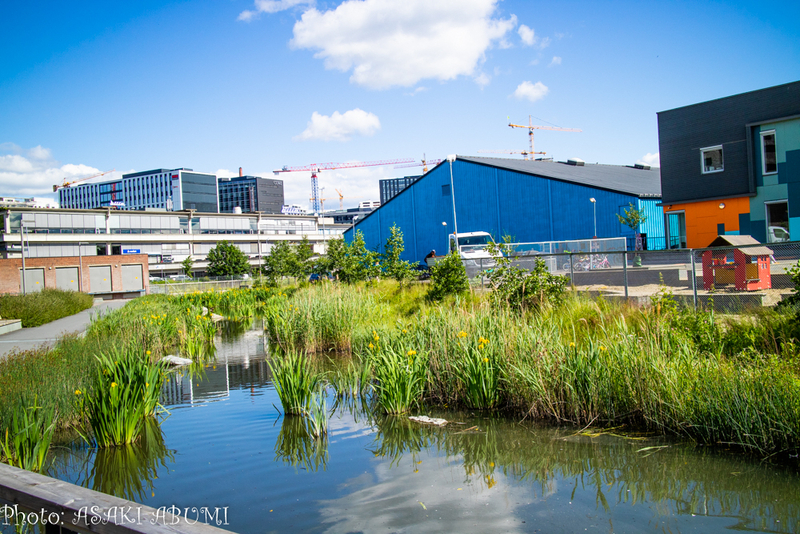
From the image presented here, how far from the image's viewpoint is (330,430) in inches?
289

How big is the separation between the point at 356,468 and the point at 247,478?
1115 millimetres

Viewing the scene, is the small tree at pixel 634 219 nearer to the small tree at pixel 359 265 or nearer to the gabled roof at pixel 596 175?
the gabled roof at pixel 596 175

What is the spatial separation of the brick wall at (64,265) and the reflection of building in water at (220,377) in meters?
36.5

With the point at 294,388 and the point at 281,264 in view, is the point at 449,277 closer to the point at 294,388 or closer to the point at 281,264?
the point at 294,388

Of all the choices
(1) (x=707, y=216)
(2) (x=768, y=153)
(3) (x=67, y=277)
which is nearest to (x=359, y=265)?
(1) (x=707, y=216)

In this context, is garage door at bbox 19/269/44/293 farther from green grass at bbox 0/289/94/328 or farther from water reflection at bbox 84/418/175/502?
water reflection at bbox 84/418/175/502

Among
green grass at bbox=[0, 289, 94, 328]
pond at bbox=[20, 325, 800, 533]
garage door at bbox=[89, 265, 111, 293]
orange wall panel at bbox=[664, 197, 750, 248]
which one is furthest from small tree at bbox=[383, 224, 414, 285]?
garage door at bbox=[89, 265, 111, 293]

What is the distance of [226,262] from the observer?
67875 mm

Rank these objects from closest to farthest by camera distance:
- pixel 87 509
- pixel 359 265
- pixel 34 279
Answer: pixel 87 509 < pixel 359 265 < pixel 34 279

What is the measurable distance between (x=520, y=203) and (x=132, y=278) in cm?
3831

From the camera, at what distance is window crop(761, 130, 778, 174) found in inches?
920

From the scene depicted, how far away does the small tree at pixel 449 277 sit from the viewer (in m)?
→ 15.4

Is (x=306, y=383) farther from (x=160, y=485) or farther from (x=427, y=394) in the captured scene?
(x=160, y=485)

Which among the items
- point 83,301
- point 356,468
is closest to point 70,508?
point 356,468
